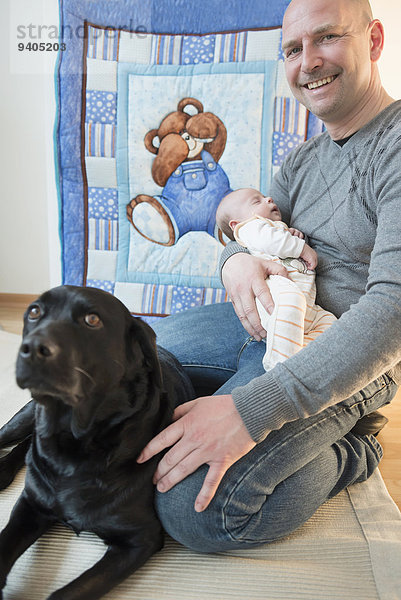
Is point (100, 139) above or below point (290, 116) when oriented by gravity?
below

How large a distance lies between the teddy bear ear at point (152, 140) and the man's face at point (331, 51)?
32.4 inches

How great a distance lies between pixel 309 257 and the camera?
1281 millimetres

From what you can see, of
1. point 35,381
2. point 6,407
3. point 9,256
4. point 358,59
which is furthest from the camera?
point 9,256

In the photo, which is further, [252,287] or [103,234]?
[103,234]

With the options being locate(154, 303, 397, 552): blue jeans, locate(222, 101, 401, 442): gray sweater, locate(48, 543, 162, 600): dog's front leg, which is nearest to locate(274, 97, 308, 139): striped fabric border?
locate(222, 101, 401, 442): gray sweater

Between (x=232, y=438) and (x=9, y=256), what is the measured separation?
2330mm

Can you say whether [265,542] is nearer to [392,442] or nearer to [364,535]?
[364,535]

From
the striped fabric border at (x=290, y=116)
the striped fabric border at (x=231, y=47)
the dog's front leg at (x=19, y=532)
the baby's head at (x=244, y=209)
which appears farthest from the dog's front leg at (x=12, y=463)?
the striped fabric border at (x=231, y=47)

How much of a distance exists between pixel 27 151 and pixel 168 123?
1.07 m

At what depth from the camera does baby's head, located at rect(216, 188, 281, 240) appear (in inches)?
59.0

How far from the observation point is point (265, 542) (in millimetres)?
1060

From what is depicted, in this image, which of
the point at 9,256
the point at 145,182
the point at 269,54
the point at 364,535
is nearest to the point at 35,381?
the point at 364,535

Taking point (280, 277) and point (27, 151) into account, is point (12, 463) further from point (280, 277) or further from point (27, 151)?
point (27, 151)

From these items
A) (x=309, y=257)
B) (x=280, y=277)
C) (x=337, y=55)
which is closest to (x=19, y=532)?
(x=280, y=277)
